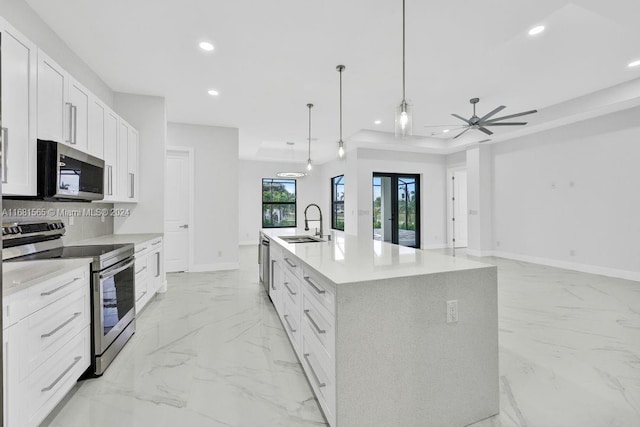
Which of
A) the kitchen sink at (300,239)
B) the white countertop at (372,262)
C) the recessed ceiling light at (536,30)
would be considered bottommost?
the white countertop at (372,262)

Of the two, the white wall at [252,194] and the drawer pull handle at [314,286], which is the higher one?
the white wall at [252,194]

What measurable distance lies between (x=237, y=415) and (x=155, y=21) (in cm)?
321

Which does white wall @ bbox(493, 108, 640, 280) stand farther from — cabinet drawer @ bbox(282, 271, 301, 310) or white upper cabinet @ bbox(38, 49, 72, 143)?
white upper cabinet @ bbox(38, 49, 72, 143)

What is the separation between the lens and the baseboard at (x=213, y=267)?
5383 millimetres

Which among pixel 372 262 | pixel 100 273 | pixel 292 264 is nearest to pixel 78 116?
pixel 100 273

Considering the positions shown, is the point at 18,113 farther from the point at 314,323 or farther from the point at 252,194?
the point at 252,194

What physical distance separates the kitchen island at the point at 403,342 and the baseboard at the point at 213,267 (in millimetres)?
4035

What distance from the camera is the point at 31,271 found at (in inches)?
67.3

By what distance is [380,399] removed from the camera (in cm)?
152

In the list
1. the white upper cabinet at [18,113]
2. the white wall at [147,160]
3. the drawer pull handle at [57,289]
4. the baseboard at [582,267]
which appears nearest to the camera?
the drawer pull handle at [57,289]

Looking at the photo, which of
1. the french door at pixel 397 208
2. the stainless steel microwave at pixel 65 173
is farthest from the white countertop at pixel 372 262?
the french door at pixel 397 208

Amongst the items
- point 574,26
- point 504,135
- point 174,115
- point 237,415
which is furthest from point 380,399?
point 504,135

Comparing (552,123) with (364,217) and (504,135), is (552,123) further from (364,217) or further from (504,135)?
(364,217)

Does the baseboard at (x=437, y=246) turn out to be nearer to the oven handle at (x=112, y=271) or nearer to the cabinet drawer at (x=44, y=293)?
the oven handle at (x=112, y=271)
